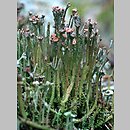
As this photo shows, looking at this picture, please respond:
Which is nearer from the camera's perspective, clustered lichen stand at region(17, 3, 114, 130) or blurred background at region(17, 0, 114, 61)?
clustered lichen stand at region(17, 3, 114, 130)

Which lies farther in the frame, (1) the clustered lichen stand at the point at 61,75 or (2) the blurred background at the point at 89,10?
(2) the blurred background at the point at 89,10

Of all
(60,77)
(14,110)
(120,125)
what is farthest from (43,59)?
(120,125)

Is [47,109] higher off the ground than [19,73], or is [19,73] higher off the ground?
[19,73]

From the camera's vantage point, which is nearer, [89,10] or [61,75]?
[61,75]

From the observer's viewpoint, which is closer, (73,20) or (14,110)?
(14,110)

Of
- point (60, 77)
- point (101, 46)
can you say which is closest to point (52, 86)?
point (60, 77)

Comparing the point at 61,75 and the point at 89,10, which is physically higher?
the point at 89,10

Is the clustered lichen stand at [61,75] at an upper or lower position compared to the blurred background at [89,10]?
lower

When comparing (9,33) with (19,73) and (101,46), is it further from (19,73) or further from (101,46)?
(101,46)

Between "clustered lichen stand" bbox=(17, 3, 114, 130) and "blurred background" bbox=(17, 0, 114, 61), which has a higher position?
"blurred background" bbox=(17, 0, 114, 61)

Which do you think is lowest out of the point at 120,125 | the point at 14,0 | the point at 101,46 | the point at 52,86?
the point at 120,125

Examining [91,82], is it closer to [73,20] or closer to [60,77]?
[60,77]
